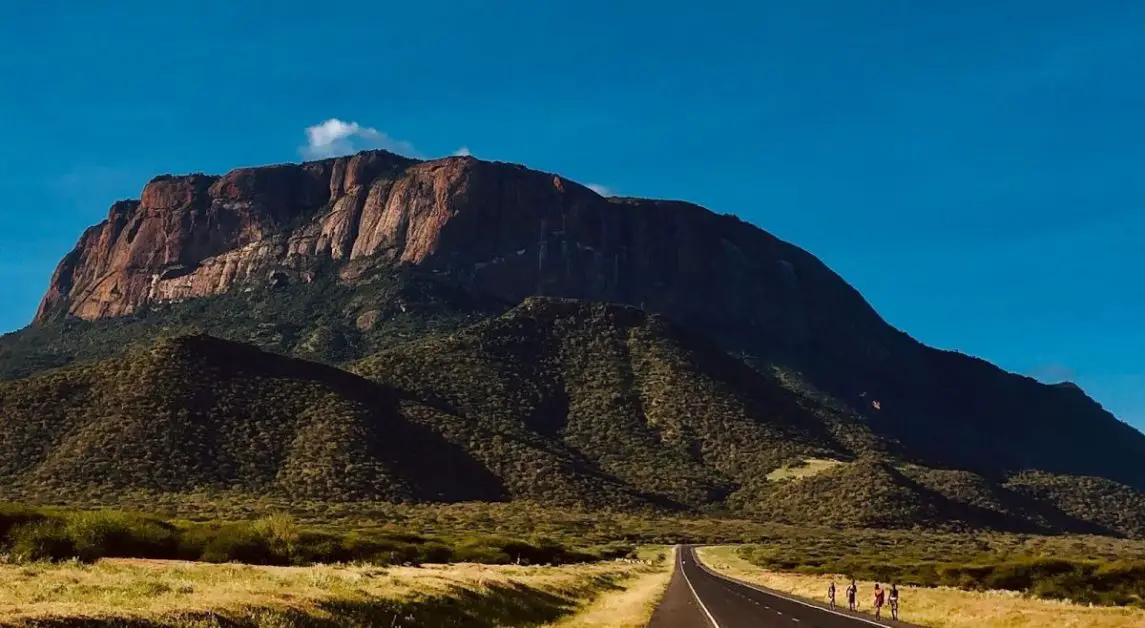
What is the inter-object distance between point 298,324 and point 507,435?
69816mm

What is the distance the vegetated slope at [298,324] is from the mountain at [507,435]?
1577 centimetres

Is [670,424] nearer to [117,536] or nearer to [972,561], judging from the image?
[972,561]

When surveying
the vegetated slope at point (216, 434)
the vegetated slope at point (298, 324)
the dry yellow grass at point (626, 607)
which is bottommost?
the dry yellow grass at point (626, 607)

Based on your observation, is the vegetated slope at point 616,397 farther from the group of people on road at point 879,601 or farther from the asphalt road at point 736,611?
the group of people on road at point 879,601

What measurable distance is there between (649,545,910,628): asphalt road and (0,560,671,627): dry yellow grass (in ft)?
11.6

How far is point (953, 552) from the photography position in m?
87.1

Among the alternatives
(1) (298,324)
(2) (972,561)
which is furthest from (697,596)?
(1) (298,324)

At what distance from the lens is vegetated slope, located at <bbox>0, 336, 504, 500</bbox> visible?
91188mm

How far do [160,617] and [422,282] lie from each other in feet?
597

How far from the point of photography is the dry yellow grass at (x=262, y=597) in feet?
56.8

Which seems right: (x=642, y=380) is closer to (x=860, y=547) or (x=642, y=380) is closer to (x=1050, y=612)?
(x=860, y=547)

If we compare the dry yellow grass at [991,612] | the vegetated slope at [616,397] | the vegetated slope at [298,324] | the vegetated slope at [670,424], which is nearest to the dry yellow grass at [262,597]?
the dry yellow grass at [991,612]

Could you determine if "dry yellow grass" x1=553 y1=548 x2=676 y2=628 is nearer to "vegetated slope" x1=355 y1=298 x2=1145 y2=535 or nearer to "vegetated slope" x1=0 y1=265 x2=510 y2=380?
"vegetated slope" x1=355 y1=298 x2=1145 y2=535

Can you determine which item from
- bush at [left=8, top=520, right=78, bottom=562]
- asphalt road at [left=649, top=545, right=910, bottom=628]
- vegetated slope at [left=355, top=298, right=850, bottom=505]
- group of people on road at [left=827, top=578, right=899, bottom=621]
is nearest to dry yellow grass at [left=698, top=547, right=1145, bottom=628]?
group of people on road at [left=827, top=578, right=899, bottom=621]
